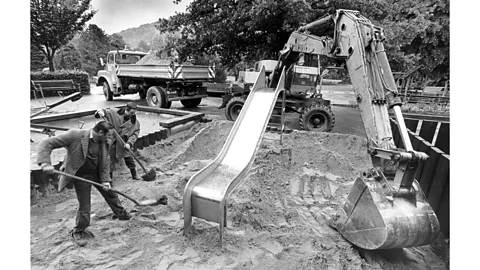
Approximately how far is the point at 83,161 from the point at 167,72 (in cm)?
730

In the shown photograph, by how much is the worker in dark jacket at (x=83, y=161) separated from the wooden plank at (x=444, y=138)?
241 inches

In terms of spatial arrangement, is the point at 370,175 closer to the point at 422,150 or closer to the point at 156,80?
the point at 422,150

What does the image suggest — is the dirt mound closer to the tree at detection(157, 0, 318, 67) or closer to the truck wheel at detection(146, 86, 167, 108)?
the tree at detection(157, 0, 318, 67)

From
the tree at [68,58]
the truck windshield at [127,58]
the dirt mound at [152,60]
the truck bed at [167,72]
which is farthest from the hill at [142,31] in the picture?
the tree at [68,58]

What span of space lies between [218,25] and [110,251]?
28.8 ft

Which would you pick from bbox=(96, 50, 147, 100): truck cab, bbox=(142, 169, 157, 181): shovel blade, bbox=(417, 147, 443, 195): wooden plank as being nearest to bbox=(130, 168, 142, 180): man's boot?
bbox=(142, 169, 157, 181): shovel blade

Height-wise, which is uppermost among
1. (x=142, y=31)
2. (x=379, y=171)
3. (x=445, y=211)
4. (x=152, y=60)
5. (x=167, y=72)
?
(x=142, y=31)

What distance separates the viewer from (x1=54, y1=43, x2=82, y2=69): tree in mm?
24094

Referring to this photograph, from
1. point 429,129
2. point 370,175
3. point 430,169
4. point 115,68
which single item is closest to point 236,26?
point 115,68

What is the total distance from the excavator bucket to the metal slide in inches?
52.5

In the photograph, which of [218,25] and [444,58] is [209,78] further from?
[444,58]

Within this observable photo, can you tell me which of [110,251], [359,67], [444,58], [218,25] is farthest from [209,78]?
[444,58]

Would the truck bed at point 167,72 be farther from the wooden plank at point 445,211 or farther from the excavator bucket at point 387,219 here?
the wooden plank at point 445,211

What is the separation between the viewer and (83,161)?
9.47 feet
